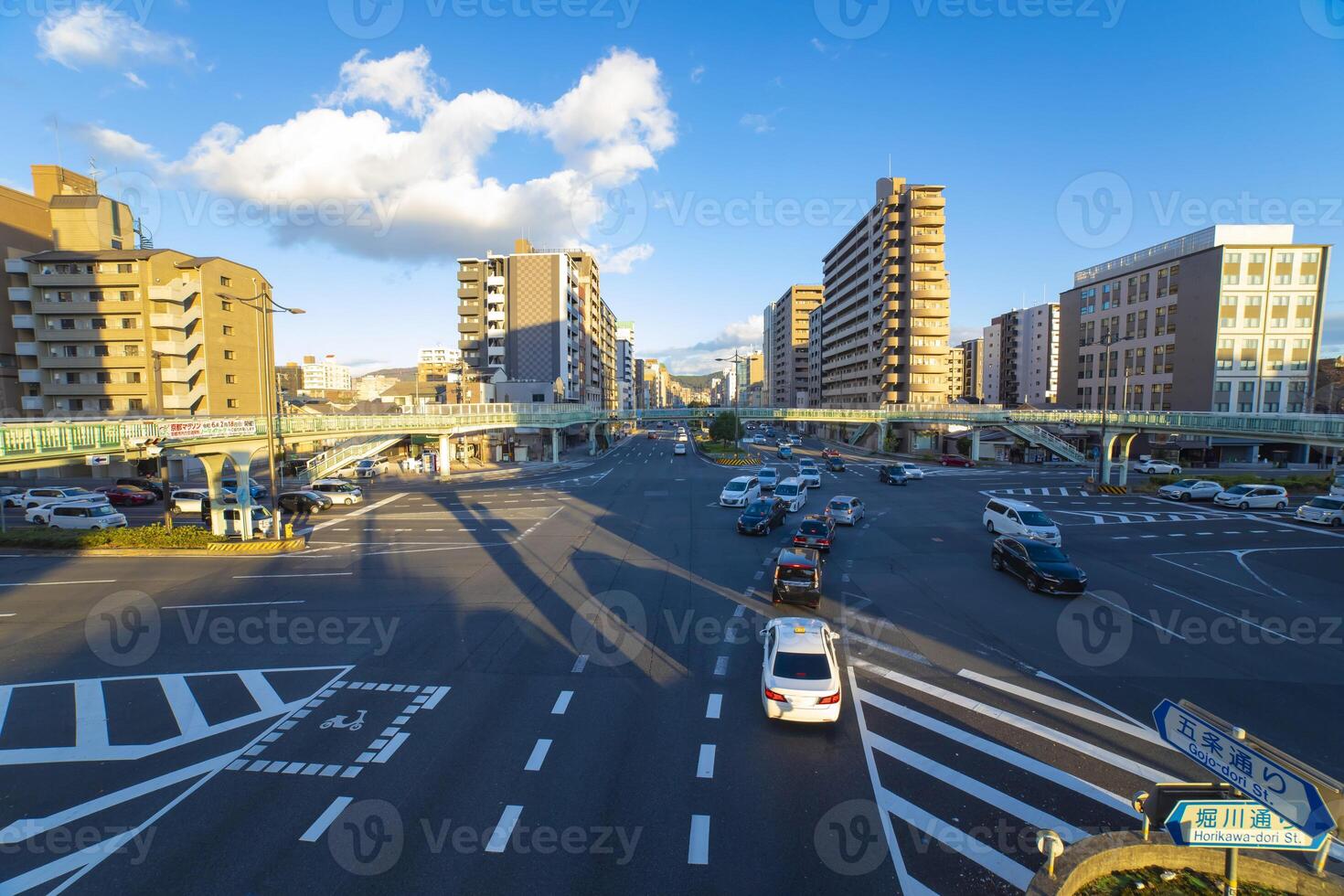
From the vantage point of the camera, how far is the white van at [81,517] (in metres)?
28.9

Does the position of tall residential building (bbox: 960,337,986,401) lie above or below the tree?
above

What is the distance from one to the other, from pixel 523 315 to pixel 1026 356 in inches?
3849

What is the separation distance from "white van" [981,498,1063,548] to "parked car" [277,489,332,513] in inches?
1456

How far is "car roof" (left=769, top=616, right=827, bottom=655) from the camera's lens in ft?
36.0

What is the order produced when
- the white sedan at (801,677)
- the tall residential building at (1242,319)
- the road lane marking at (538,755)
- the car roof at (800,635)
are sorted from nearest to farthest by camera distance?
the road lane marking at (538,755) < the white sedan at (801,677) < the car roof at (800,635) < the tall residential building at (1242,319)

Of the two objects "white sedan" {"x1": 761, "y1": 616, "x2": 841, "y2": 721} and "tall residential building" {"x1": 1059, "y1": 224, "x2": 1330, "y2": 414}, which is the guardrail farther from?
"white sedan" {"x1": 761, "y1": 616, "x2": 841, "y2": 721}

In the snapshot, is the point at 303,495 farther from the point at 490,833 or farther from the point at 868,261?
the point at 868,261

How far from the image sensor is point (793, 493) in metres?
33.9

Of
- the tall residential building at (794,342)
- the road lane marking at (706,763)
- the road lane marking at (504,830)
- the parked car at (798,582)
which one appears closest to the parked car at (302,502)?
the parked car at (798,582)

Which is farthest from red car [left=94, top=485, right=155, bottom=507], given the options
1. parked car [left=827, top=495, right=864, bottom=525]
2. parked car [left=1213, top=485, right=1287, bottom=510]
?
parked car [left=1213, top=485, right=1287, bottom=510]

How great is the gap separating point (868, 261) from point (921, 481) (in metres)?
52.7

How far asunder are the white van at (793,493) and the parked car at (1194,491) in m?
23.7

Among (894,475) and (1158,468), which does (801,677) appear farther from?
(1158,468)

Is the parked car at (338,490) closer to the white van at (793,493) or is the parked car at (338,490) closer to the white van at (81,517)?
the white van at (81,517)
